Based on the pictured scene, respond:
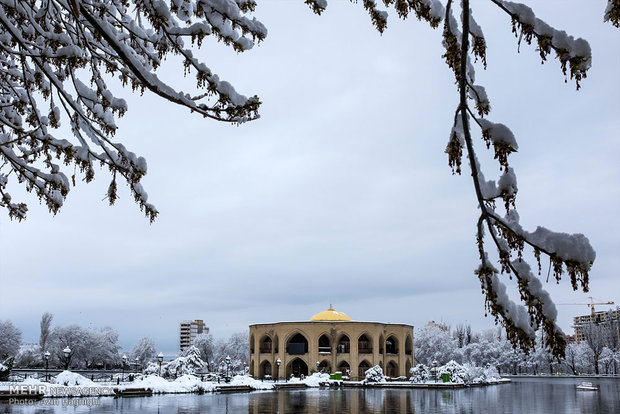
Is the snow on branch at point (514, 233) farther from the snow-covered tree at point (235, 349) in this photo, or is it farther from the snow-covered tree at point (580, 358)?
the snow-covered tree at point (580, 358)

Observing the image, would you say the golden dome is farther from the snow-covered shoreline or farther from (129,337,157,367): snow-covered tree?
(129,337,157,367): snow-covered tree

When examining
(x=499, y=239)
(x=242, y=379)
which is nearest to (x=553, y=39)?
(x=499, y=239)

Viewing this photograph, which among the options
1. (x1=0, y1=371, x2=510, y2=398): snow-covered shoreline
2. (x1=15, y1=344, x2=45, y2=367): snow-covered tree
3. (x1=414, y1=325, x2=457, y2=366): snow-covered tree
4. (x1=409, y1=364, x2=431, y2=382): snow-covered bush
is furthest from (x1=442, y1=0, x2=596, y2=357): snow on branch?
(x1=414, y1=325, x2=457, y2=366): snow-covered tree

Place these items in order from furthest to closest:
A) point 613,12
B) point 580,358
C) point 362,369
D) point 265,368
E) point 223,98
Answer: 1. point 580,358
2. point 265,368
3. point 362,369
4. point 223,98
5. point 613,12

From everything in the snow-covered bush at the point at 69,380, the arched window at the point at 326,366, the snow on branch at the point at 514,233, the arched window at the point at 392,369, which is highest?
the snow on branch at the point at 514,233

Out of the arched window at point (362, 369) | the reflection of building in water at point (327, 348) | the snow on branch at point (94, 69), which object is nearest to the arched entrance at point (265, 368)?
the reflection of building in water at point (327, 348)

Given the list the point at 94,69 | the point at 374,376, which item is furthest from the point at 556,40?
the point at 374,376

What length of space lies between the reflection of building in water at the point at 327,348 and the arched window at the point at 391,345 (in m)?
0.22

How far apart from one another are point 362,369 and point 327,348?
371cm

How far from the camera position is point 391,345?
5266cm

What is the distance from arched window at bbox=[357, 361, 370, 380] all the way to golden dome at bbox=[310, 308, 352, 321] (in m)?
6.72

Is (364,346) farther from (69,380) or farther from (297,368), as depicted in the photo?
(69,380)

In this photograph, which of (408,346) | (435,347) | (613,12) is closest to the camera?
(613,12)

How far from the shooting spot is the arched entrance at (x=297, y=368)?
162 feet
